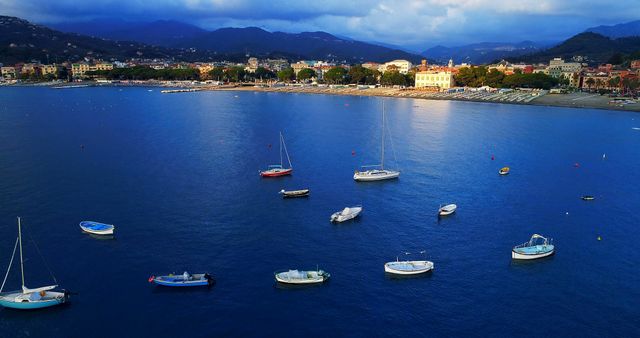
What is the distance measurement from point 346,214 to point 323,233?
2.05 metres

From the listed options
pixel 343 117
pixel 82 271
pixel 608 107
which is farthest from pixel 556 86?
pixel 82 271

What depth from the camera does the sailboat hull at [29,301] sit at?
53.4 ft

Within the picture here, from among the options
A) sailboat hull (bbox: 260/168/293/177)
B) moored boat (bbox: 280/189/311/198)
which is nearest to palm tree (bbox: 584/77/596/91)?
sailboat hull (bbox: 260/168/293/177)

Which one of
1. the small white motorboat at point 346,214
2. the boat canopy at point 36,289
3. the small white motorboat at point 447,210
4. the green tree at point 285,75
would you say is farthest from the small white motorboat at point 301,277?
the green tree at point 285,75

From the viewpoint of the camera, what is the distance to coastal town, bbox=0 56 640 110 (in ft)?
308

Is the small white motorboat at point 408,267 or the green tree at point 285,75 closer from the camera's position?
the small white motorboat at point 408,267

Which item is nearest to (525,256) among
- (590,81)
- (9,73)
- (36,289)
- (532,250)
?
(532,250)

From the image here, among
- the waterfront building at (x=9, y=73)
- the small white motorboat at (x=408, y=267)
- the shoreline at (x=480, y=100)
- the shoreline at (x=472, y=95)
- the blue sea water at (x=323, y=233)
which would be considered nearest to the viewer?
→ the blue sea water at (x=323, y=233)

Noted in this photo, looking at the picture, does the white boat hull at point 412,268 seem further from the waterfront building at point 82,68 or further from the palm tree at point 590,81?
the waterfront building at point 82,68

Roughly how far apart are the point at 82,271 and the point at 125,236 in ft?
11.6

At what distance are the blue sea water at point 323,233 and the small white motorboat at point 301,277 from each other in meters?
0.42

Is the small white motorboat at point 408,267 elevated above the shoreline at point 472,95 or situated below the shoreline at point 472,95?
below

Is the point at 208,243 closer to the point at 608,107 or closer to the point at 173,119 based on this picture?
the point at 173,119

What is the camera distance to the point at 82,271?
62.3 feet
